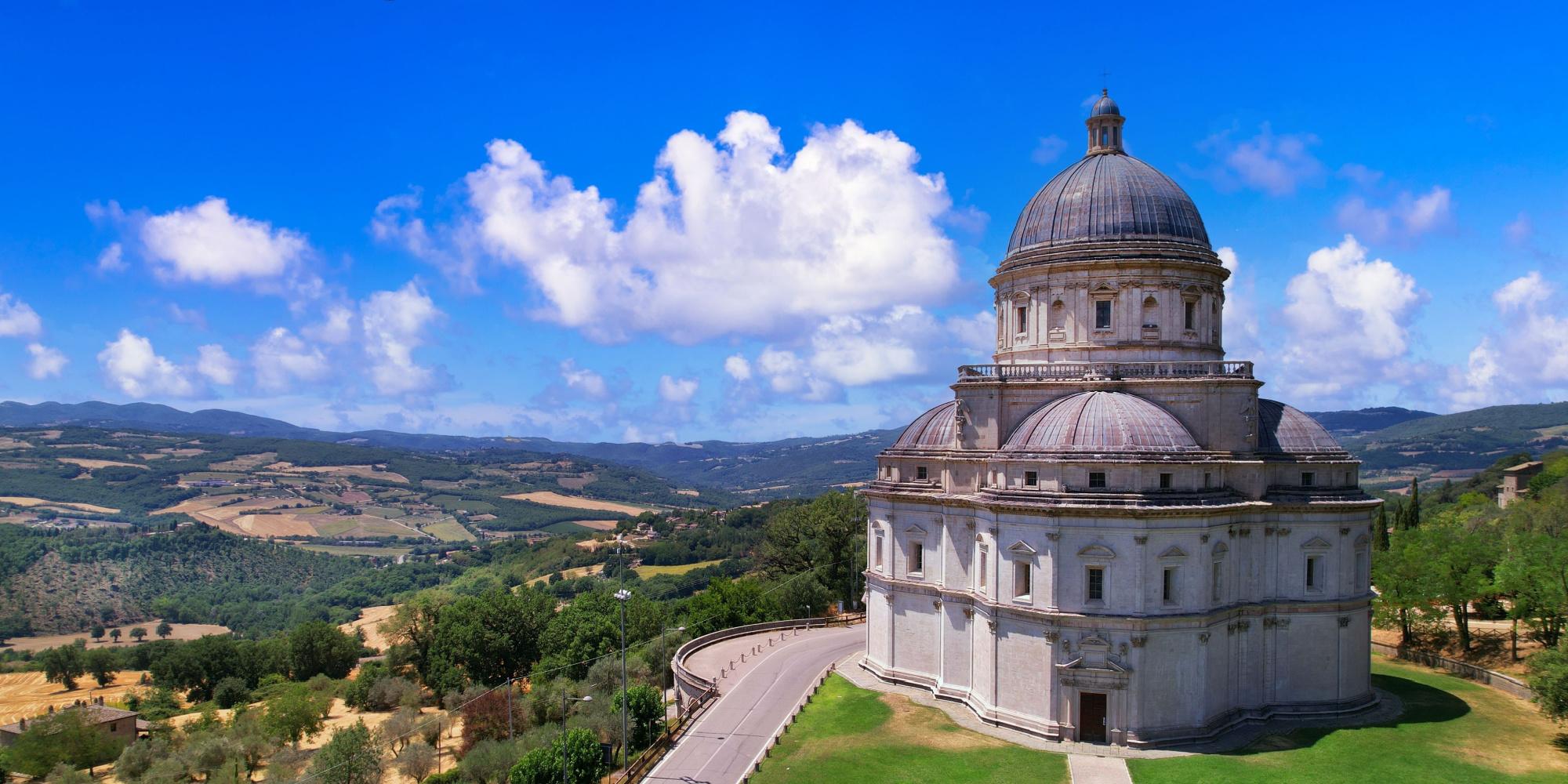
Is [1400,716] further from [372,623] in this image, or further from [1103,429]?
[372,623]

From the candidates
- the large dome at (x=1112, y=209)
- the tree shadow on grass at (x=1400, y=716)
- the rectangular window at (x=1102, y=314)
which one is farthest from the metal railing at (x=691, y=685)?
the large dome at (x=1112, y=209)

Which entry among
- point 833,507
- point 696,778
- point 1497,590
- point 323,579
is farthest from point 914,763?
point 323,579

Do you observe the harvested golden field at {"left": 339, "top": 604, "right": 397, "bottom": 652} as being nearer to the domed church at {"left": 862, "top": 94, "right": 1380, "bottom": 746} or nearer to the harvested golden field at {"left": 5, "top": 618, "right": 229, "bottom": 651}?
the harvested golden field at {"left": 5, "top": 618, "right": 229, "bottom": 651}

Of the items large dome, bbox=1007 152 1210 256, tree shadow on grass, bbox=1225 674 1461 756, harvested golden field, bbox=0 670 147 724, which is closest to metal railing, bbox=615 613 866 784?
tree shadow on grass, bbox=1225 674 1461 756

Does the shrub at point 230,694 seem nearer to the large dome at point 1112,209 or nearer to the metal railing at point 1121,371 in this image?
the metal railing at point 1121,371

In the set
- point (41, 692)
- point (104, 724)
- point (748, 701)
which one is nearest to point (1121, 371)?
point (748, 701)
